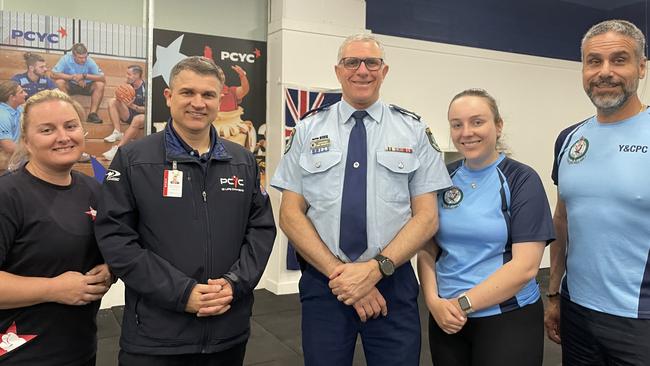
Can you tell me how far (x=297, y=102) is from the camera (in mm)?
4715

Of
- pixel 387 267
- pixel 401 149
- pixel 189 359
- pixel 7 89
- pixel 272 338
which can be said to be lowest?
pixel 272 338

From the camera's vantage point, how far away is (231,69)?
185 inches

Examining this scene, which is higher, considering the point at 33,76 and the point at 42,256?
the point at 33,76

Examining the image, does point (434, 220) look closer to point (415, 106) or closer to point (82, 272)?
point (82, 272)

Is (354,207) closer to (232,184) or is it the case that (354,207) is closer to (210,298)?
(232,184)

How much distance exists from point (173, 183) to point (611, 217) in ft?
4.81

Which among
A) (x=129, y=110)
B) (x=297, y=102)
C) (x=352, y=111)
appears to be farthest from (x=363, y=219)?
(x=129, y=110)

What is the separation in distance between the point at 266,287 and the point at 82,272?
11.4ft

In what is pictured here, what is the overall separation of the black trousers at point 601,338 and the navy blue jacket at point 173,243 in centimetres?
116

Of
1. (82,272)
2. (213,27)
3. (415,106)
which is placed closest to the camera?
(82,272)

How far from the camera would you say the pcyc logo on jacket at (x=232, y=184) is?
1.69 metres

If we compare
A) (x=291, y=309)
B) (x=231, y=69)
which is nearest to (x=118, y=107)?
(x=231, y=69)

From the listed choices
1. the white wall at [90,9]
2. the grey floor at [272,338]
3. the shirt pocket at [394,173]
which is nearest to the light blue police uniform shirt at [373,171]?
the shirt pocket at [394,173]

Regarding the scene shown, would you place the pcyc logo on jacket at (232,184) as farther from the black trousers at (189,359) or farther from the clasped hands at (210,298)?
the black trousers at (189,359)
